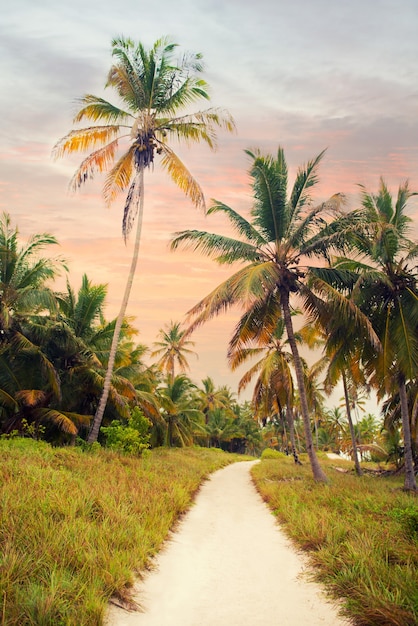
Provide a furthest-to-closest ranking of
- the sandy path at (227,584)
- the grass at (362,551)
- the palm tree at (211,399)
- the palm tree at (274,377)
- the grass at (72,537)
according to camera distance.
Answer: the palm tree at (211,399) → the palm tree at (274,377) → the sandy path at (227,584) → the grass at (362,551) → the grass at (72,537)

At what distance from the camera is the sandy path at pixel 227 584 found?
4.14 m

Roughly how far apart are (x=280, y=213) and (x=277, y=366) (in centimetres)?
1213

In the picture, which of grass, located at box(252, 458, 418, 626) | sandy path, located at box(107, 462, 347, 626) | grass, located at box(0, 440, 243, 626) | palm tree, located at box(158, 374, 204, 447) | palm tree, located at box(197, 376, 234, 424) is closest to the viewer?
grass, located at box(0, 440, 243, 626)

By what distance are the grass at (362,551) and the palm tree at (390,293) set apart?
470 cm

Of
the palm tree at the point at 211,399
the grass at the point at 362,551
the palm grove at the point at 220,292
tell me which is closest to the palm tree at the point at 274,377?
the palm grove at the point at 220,292

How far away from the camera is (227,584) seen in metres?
5.12

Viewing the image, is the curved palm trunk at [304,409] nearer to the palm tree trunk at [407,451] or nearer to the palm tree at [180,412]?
the palm tree trunk at [407,451]

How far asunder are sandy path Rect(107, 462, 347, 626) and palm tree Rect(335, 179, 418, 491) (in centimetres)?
742

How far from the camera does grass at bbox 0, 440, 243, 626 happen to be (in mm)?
3674

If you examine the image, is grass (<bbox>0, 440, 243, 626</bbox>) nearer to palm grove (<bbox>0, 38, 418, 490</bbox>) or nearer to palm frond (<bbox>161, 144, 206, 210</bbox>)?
palm grove (<bbox>0, 38, 418, 490</bbox>)

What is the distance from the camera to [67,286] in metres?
18.8

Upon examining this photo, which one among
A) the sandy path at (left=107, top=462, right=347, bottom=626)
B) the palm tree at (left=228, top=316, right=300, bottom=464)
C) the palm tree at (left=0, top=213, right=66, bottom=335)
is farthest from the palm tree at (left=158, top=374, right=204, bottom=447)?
the sandy path at (left=107, top=462, right=347, bottom=626)

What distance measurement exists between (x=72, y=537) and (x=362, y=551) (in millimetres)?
3513

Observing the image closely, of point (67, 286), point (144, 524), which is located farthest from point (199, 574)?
point (67, 286)
